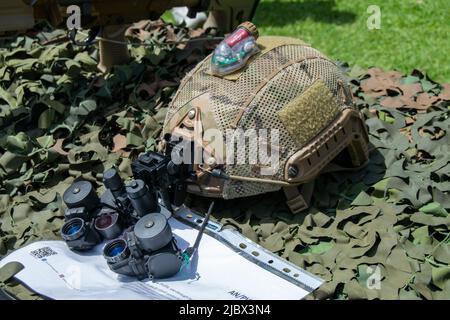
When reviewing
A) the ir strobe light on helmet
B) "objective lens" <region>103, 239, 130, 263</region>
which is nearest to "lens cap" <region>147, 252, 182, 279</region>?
"objective lens" <region>103, 239, 130, 263</region>

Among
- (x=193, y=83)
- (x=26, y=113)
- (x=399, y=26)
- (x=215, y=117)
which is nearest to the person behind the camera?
(x=215, y=117)

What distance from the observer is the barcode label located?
3645mm

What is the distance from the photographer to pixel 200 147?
3.84 m

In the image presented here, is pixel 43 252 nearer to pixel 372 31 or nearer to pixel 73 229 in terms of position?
pixel 73 229

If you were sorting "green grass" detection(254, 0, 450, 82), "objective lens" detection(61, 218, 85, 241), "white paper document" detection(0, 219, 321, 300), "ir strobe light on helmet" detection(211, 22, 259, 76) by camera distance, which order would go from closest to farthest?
1. "white paper document" detection(0, 219, 321, 300)
2. "objective lens" detection(61, 218, 85, 241)
3. "ir strobe light on helmet" detection(211, 22, 259, 76)
4. "green grass" detection(254, 0, 450, 82)

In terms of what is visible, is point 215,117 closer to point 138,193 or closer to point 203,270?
point 138,193

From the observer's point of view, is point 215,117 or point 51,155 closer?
point 215,117

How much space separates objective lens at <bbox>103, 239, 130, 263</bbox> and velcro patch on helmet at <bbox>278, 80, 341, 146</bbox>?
1361 millimetres

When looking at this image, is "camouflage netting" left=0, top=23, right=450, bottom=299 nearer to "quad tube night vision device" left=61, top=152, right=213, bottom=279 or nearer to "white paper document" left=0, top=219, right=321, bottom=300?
"white paper document" left=0, top=219, right=321, bottom=300

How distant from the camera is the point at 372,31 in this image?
7.08m

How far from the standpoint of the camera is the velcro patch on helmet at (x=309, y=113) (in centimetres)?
377

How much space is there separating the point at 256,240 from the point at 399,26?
447cm


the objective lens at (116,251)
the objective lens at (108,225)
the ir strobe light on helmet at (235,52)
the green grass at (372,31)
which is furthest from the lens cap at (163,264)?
the green grass at (372,31)

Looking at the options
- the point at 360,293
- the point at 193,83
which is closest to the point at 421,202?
the point at 360,293
